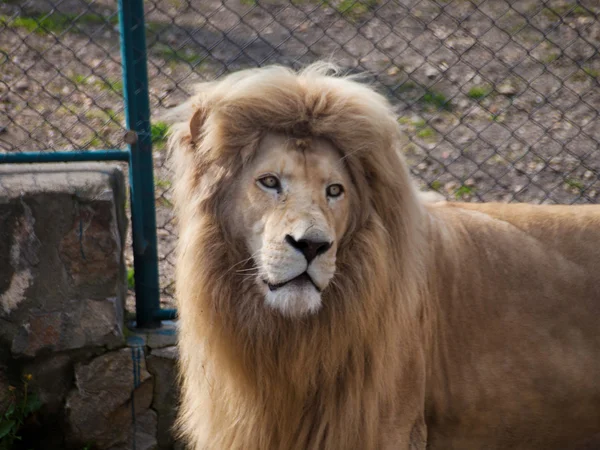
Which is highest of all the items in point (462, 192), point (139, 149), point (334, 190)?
point (139, 149)

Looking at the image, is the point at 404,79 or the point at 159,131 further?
the point at 404,79

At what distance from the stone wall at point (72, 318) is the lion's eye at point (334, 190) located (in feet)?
3.67

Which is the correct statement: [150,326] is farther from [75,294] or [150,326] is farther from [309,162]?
[309,162]

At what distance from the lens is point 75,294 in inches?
139

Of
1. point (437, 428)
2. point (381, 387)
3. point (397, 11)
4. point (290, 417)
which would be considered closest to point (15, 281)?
point (290, 417)

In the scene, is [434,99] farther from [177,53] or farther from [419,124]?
[177,53]

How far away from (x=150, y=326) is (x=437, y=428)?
51.1 inches

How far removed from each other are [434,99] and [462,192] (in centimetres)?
82

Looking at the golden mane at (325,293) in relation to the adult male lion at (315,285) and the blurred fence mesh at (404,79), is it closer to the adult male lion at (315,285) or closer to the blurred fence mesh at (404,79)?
the adult male lion at (315,285)

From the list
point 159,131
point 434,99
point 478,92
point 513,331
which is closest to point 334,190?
point 513,331

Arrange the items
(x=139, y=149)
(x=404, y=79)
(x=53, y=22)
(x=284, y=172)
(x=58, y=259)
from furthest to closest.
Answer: (x=53, y=22) → (x=404, y=79) → (x=139, y=149) → (x=58, y=259) → (x=284, y=172)

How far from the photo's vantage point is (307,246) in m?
2.53

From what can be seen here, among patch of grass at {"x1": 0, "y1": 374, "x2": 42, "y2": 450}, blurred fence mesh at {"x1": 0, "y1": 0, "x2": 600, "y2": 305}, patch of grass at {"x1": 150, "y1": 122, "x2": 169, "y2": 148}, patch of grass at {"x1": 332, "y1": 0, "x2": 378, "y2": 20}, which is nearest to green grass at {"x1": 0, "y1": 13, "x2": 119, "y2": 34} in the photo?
blurred fence mesh at {"x1": 0, "y1": 0, "x2": 600, "y2": 305}

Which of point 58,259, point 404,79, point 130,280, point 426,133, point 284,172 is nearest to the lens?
point 284,172
